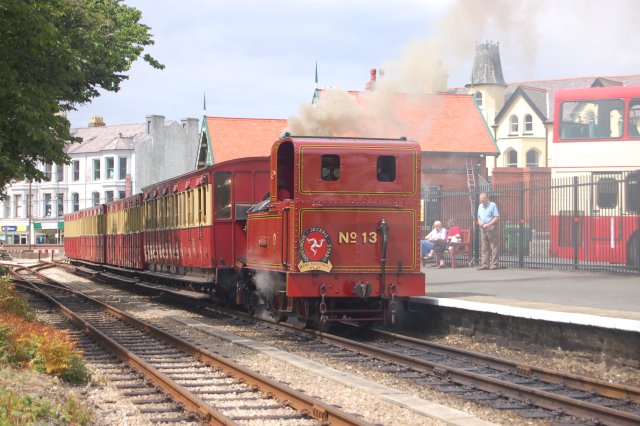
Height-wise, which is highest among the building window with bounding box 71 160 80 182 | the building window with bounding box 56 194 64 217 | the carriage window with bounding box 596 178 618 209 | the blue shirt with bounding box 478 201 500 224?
the building window with bounding box 71 160 80 182

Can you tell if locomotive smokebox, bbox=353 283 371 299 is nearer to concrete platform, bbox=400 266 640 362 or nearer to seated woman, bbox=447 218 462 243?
concrete platform, bbox=400 266 640 362

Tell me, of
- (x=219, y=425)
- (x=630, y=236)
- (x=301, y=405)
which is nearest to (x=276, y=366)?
(x=301, y=405)

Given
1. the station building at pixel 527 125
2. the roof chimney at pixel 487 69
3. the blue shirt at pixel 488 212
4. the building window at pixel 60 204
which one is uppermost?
the roof chimney at pixel 487 69

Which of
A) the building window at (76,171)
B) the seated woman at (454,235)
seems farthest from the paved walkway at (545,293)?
the building window at (76,171)

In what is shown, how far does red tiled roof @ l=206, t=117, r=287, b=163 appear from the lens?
2156 inches

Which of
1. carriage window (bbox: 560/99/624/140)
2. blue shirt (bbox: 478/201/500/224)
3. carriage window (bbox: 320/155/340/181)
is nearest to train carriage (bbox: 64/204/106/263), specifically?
blue shirt (bbox: 478/201/500/224)

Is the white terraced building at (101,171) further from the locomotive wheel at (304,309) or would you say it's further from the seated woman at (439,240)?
the locomotive wheel at (304,309)

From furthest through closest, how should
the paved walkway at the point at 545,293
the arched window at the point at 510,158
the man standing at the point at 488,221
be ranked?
1. the arched window at the point at 510,158
2. the man standing at the point at 488,221
3. the paved walkway at the point at 545,293

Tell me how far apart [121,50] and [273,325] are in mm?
10026

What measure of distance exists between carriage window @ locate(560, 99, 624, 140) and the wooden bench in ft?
12.7

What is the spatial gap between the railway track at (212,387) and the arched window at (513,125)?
61.1 meters

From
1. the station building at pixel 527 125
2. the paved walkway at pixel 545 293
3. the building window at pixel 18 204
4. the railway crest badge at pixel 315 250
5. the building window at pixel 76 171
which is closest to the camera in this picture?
the paved walkway at pixel 545 293

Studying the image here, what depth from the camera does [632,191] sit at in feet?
60.4

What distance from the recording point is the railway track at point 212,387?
7760 millimetres
